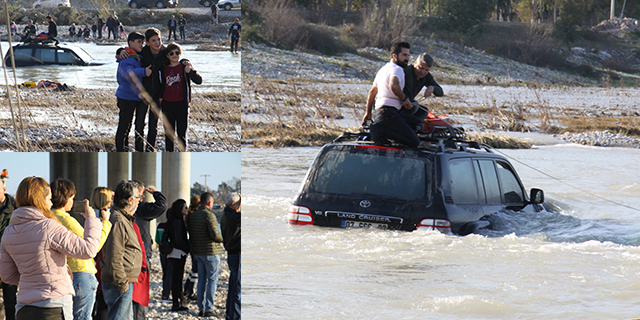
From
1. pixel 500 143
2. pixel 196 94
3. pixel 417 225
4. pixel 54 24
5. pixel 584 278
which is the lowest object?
pixel 500 143

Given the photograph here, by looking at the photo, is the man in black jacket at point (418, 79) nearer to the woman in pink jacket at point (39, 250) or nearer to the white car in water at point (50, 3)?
the white car in water at point (50, 3)

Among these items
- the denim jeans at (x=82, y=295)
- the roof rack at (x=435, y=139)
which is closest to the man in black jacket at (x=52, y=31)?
the roof rack at (x=435, y=139)

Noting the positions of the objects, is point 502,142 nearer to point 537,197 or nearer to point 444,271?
point 537,197

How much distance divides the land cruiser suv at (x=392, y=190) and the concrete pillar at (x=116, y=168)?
1.73 meters

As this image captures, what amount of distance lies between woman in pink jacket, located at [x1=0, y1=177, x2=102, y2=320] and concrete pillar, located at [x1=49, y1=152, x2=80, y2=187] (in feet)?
5.51

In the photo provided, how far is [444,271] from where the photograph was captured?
6348mm

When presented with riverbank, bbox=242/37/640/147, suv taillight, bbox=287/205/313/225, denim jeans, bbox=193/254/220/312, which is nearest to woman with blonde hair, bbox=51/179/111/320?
suv taillight, bbox=287/205/313/225

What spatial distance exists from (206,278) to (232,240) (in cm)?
81

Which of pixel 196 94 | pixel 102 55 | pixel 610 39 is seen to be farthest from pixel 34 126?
pixel 610 39

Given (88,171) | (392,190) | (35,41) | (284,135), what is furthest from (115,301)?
(284,135)

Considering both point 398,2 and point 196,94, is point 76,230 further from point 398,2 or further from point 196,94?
point 398,2

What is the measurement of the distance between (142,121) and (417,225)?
286cm

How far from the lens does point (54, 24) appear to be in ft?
27.3

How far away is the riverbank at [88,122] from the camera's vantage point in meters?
7.66
